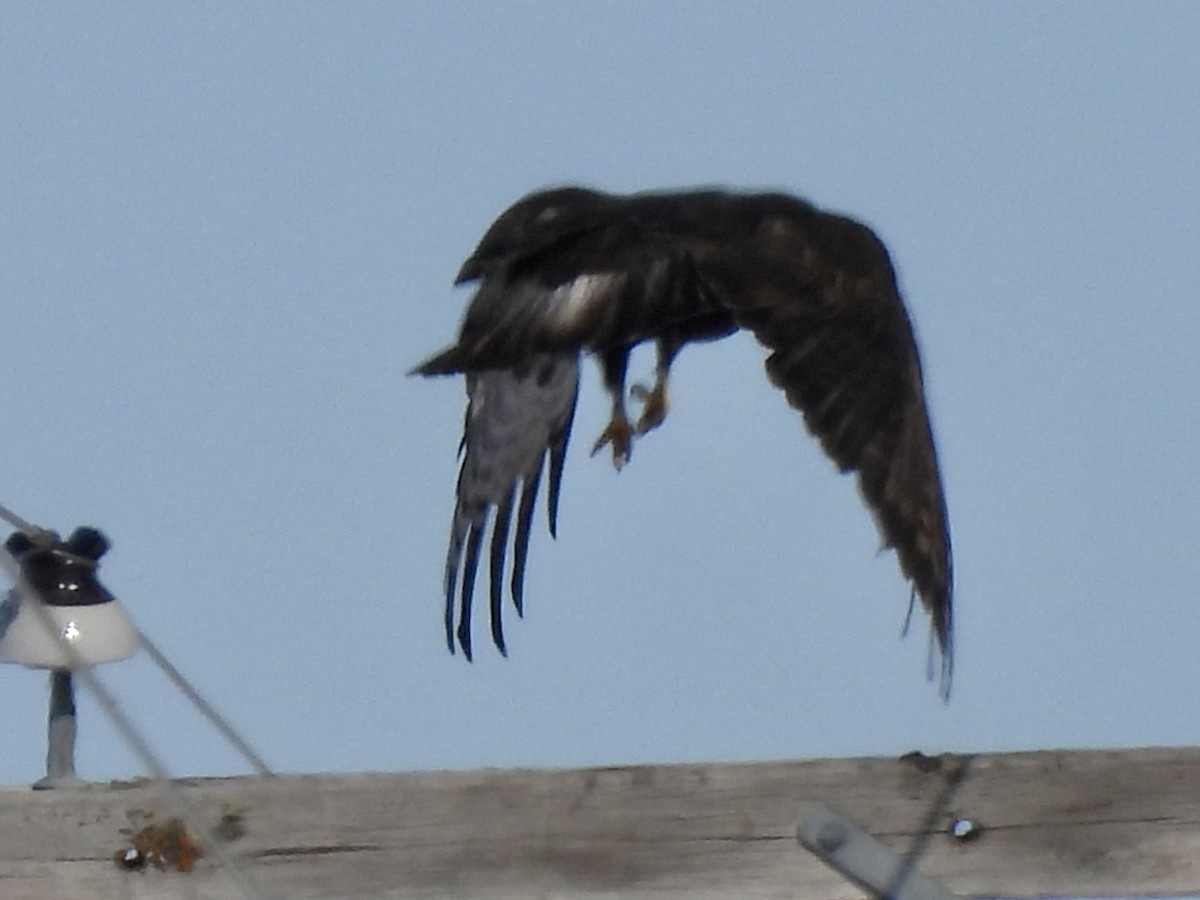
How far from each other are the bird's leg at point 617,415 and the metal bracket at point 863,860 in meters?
1.83

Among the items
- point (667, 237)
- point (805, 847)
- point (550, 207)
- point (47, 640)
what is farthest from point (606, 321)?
point (805, 847)

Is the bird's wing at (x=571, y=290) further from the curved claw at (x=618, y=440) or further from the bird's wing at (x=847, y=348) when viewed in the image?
the curved claw at (x=618, y=440)

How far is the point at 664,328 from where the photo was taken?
13.3ft

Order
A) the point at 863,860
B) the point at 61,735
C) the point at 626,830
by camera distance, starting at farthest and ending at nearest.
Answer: the point at 61,735 < the point at 626,830 < the point at 863,860

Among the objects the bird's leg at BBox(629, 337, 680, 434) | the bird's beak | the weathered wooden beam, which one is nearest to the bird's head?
the bird's beak

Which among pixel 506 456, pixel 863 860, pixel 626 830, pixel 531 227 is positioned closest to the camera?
pixel 863 860

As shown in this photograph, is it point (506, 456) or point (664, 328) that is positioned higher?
point (664, 328)

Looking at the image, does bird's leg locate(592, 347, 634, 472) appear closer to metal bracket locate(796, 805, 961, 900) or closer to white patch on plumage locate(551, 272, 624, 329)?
white patch on plumage locate(551, 272, 624, 329)

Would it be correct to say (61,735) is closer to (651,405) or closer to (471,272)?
(471,272)

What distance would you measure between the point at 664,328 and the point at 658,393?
14.9 inches

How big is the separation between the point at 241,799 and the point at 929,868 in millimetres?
803

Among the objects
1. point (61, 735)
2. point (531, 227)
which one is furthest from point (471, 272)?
point (61, 735)

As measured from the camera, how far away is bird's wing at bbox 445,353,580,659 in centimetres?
359

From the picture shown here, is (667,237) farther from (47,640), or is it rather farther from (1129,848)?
(1129,848)
